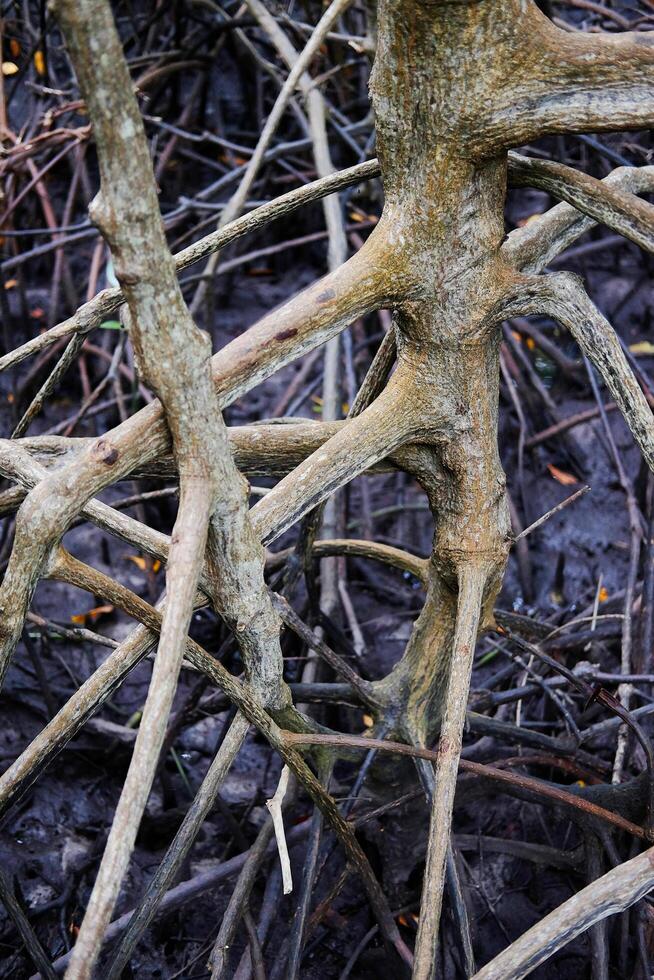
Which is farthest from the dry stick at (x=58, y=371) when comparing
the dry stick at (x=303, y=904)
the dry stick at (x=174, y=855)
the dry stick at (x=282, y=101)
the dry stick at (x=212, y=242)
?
the dry stick at (x=303, y=904)

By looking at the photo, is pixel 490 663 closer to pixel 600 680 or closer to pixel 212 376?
pixel 600 680

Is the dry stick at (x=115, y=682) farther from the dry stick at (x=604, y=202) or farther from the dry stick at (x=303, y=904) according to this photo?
the dry stick at (x=604, y=202)

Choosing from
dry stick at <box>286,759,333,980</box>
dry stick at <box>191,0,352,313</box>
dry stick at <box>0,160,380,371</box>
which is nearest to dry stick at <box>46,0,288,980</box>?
dry stick at <box>0,160,380,371</box>

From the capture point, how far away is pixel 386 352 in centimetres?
120

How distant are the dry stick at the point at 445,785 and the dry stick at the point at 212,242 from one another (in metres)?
0.50

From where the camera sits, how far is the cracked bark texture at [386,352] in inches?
28.1

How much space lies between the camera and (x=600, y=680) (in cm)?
148

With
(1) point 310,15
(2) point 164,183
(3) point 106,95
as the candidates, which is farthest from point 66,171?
(3) point 106,95

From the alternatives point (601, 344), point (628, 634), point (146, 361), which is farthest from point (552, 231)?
point (628, 634)

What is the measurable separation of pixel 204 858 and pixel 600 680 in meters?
0.78

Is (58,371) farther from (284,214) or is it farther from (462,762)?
(462,762)

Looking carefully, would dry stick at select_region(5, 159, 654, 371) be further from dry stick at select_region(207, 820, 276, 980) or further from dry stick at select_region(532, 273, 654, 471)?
dry stick at select_region(207, 820, 276, 980)

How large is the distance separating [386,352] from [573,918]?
0.69m

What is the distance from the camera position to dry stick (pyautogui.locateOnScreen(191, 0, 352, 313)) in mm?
1447
